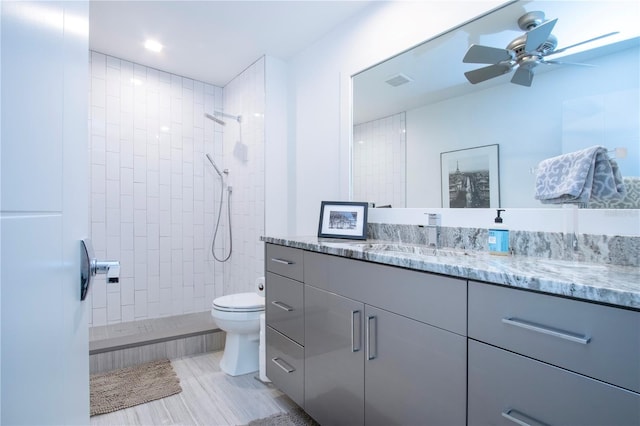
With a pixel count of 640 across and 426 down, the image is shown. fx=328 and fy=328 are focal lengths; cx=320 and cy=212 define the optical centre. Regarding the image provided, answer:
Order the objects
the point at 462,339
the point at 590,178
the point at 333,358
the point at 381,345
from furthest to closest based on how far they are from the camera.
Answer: the point at 333,358 < the point at 381,345 < the point at 590,178 < the point at 462,339

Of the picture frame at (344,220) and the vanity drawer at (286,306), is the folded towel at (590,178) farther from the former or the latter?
the vanity drawer at (286,306)

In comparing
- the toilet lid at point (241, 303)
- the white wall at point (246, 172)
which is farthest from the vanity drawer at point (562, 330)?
the white wall at point (246, 172)

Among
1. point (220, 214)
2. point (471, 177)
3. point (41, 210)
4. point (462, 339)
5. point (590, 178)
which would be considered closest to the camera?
point (41, 210)

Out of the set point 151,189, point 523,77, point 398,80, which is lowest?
point 151,189

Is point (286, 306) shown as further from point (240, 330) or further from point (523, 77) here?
point (523, 77)

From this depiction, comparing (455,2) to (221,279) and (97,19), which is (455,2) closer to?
(97,19)

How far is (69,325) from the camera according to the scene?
541mm

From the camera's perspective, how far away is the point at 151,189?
317cm

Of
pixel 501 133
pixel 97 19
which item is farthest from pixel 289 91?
pixel 501 133

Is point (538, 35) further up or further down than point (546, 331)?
further up

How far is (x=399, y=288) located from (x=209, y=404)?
1477 mm

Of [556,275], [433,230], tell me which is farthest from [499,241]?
[556,275]

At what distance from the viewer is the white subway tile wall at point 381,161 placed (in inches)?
79.7

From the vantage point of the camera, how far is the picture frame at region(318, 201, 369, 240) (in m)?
2.06
